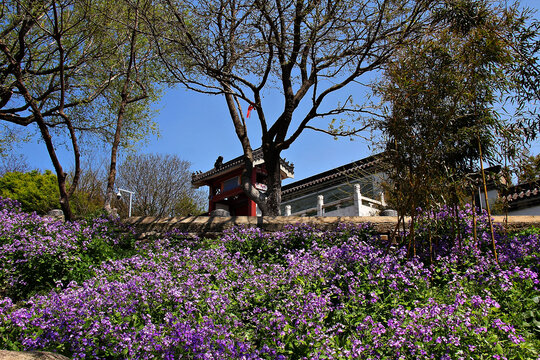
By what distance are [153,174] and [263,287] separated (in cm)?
1989

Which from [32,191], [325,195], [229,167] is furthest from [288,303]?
[229,167]

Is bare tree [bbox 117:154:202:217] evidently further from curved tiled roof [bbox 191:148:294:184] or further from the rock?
the rock

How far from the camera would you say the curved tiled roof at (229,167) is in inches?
820

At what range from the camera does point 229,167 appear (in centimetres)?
2217

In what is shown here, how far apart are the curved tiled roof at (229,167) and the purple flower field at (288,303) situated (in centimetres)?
1505

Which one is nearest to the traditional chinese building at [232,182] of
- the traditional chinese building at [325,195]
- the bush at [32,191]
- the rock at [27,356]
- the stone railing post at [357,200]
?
the traditional chinese building at [325,195]

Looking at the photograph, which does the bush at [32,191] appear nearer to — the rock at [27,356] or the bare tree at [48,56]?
the bare tree at [48,56]

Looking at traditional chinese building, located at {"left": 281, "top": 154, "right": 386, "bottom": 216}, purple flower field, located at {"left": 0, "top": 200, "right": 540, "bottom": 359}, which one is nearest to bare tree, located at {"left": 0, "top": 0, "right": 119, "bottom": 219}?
purple flower field, located at {"left": 0, "top": 200, "right": 540, "bottom": 359}

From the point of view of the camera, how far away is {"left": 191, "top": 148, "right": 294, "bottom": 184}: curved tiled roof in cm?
2083

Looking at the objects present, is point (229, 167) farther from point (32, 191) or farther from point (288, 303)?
point (288, 303)

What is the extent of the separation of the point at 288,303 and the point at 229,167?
735 inches

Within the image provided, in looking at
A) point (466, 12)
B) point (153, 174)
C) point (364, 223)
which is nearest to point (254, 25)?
point (466, 12)

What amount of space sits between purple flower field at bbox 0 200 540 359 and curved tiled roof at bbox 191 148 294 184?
592 inches

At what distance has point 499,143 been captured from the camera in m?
5.35
